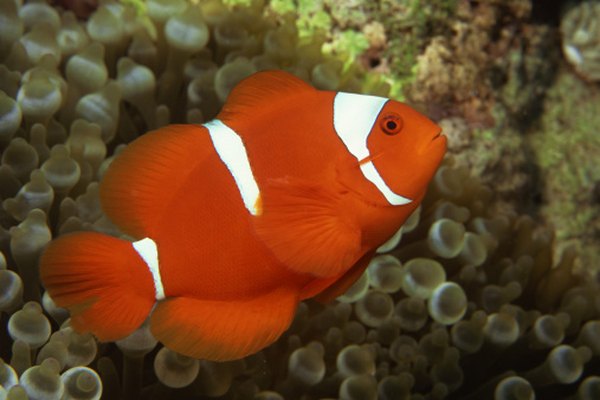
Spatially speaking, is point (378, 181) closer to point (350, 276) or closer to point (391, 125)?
point (391, 125)

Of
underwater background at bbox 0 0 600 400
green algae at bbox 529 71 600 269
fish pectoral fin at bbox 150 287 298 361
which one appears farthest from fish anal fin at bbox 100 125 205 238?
green algae at bbox 529 71 600 269

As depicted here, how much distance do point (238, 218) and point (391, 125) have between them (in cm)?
23

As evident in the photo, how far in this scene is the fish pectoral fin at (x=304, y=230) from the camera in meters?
0.81

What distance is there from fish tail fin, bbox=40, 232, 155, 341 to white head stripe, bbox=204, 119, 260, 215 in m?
0.16

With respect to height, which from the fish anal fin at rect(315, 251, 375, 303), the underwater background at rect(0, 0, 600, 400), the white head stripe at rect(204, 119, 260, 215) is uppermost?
the white head stripe at rect(204, 119, 260, 215)

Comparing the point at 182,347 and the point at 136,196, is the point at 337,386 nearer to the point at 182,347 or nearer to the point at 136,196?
the point at 182,347

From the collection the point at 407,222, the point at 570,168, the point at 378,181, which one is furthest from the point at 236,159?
the point at 570,168

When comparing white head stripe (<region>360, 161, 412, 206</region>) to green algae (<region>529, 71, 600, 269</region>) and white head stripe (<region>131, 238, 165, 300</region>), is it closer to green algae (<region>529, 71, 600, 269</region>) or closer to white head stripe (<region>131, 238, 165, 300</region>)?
white head stripe (<region>131, 238, 165, 300</region>)

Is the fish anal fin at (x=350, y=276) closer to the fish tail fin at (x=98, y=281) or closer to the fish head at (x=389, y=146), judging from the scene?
the fish head at (x=389, y=146)

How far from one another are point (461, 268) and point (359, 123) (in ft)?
2.21

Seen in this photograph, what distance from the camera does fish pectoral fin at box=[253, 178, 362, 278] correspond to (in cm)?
81

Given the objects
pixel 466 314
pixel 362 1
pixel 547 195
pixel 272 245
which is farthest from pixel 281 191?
pixel 547 195

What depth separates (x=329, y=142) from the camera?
0.85 metres

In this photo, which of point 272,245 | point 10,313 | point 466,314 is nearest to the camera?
point 272,245
